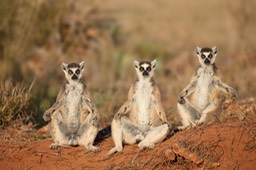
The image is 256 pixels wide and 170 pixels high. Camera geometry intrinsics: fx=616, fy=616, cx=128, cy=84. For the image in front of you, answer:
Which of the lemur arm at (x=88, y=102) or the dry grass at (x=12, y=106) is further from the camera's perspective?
the dry grass at (x=12, y=106)

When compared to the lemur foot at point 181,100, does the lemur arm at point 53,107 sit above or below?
above

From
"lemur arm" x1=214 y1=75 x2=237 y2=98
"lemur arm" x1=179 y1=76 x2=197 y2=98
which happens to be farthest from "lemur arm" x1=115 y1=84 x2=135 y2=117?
"lemur arm" x1=214 y1=75 x2=237 y2=98

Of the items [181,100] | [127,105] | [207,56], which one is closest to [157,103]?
[127,105]

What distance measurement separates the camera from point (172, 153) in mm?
7984

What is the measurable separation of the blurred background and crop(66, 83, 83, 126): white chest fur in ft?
3.16

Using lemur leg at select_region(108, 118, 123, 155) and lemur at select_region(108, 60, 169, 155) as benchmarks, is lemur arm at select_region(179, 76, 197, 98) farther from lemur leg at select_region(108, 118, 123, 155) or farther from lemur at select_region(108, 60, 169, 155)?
lemur leg at select_region(108, 118, 123, 155)

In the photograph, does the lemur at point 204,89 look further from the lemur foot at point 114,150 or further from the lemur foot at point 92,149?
the lemur foot at point 92,149

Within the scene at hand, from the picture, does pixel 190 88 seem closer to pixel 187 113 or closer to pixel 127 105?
pixel 187 113

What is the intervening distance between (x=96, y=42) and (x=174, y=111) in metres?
5.99

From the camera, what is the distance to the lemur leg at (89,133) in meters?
8.95

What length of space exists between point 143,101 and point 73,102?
1.07 m

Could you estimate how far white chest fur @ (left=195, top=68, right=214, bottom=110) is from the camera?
1009cm

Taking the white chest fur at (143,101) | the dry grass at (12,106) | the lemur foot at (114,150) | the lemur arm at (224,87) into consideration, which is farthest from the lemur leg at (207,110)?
the dry grass at (12,106)

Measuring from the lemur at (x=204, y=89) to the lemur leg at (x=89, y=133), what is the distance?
1.57 meters
